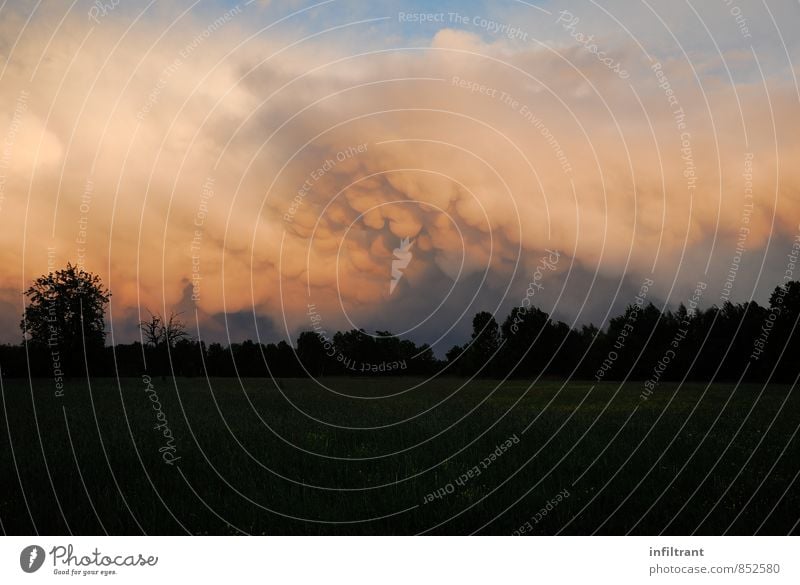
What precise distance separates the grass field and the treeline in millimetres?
2489

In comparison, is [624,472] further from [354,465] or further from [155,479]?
[155,479]

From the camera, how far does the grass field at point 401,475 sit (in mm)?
8539

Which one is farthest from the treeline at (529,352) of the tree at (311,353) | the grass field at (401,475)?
the grass field at (401,475)

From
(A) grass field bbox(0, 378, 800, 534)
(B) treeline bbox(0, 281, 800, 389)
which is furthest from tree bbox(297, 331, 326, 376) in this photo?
(A) grass field bbox(0, 378, 800, 534)

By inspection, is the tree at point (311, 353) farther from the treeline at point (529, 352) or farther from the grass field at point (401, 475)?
the grass field at point (401, 475)

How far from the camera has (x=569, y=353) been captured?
1372 inches

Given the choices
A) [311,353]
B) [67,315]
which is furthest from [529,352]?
[67,315]

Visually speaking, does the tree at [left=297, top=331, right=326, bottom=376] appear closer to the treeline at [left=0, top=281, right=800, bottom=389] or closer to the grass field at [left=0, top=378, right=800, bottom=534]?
the treeline at [left=0, top=281, right=800, bottom=389]

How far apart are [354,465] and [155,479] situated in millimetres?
3415

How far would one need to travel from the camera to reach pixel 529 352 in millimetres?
33656

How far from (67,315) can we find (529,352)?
75.1ft

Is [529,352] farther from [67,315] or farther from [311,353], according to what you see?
[67,315]

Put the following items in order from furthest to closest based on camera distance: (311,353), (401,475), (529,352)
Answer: (529,352)
(311,353)
(401,475)
